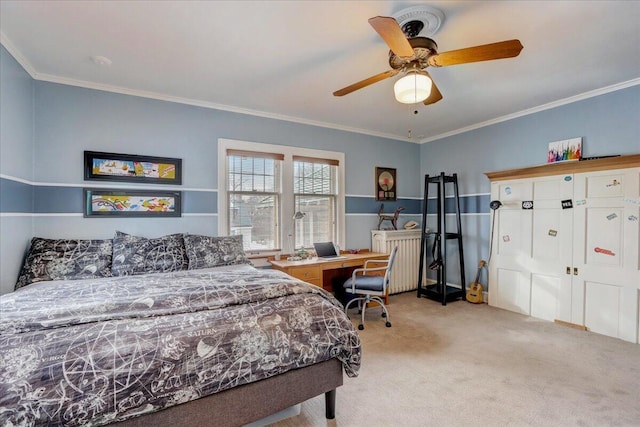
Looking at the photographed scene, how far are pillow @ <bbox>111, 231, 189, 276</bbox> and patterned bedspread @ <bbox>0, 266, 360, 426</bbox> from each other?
686 millimetres

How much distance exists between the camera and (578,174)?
3207mm

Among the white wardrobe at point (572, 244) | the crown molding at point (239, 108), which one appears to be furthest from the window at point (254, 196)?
the white wardrobe at point (572, 244)

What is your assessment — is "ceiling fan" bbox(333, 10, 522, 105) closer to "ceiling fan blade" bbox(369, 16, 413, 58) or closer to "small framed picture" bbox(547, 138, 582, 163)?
"ceiling fan blade" bbox(369, 16, 413, 58)

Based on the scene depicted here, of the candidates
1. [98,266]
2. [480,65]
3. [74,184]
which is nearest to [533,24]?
[480,65]

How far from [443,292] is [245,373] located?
3363mm

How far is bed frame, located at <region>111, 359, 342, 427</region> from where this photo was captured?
4.49 ft

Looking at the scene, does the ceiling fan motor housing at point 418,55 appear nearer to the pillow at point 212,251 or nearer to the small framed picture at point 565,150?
the pillow at point 212,251

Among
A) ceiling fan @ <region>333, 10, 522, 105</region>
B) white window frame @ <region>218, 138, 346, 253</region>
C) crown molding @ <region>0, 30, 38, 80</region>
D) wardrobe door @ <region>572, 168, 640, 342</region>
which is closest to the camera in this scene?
ceiling fan @ <region>333, 10, 522, 105</region>

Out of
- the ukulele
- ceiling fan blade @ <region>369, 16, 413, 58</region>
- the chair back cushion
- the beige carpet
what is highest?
ceiling fan blade @ <region>369, 16, 413, 58</region>

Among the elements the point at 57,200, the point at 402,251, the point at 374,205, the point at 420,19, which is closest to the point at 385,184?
the point at 374,205

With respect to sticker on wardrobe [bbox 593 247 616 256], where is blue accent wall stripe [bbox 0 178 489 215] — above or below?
above

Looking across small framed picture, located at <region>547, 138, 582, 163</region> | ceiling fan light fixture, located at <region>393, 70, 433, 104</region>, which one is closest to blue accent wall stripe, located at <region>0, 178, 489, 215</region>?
small framed picture, located at <region>547, 138, 582, 163</region>

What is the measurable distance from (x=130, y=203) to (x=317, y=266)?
2.16 m

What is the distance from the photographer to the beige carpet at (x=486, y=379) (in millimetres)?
1850
